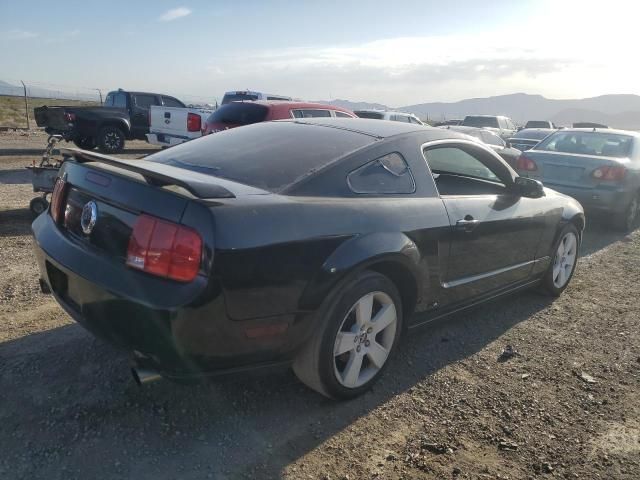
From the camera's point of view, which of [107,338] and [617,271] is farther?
[617,271]

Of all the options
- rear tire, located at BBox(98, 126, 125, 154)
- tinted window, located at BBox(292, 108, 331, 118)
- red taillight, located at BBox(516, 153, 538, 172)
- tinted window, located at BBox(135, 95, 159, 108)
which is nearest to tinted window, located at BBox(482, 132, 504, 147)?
tinted window, located at BBox(292, 108, 331, 118)

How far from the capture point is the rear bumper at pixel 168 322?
88.4 inches

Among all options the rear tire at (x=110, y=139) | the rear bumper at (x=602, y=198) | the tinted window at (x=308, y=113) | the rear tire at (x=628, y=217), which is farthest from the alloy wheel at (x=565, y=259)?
the rear tire at (x=110, y=139)

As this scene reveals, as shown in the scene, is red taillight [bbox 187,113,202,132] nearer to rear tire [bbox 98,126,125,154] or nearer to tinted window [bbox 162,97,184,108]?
rear tire [bbox 98,126,125,154]

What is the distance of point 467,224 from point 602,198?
16.9ft

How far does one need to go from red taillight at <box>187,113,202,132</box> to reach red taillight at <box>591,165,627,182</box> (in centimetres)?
861

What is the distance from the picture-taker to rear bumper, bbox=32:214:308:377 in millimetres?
2244

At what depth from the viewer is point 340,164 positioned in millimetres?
2951

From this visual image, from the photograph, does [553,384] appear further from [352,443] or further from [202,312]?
[202,312]

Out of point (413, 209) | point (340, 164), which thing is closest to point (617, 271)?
point (413, 209)

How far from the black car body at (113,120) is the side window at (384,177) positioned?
11397mm

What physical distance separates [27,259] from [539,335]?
4.55m

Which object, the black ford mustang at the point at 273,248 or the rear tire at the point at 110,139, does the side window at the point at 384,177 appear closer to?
the black ford mustang at the point at 273,248

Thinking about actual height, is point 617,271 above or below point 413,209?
below
